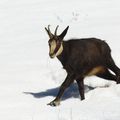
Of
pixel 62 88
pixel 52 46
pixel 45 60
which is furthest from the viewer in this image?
pixel 45 60

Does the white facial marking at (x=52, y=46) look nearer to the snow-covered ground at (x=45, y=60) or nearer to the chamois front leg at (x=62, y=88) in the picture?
the chamois front leg at (x=62, y=88)

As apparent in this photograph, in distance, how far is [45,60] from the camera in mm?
13453

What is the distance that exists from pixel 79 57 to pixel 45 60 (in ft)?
8.41

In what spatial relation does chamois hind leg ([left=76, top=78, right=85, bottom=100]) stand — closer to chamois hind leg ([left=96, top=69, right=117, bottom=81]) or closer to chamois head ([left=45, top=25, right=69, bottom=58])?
chamois hind leg ([left=96, top=69, right=117, bottom=81])

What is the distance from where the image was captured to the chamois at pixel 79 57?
35.6ft

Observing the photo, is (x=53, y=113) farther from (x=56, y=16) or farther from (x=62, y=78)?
(x=56, y=16)

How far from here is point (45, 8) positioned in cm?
A: 1833

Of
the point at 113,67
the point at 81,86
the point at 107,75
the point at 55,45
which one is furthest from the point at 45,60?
the point at 55,45

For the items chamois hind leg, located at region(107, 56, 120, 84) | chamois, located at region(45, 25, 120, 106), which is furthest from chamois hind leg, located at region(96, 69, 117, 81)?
chamois, located at region(45, 25, 120, 106)

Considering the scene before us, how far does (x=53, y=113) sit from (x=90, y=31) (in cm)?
528

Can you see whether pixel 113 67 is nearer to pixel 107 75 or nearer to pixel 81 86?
pixel 107 75

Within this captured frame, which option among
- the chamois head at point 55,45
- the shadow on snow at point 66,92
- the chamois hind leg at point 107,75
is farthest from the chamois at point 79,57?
the shadow on snow at point 66,92

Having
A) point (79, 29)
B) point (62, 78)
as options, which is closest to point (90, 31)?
point (79, 29)

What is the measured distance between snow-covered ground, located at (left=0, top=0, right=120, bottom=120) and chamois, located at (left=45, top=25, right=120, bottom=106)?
0.30 metres
